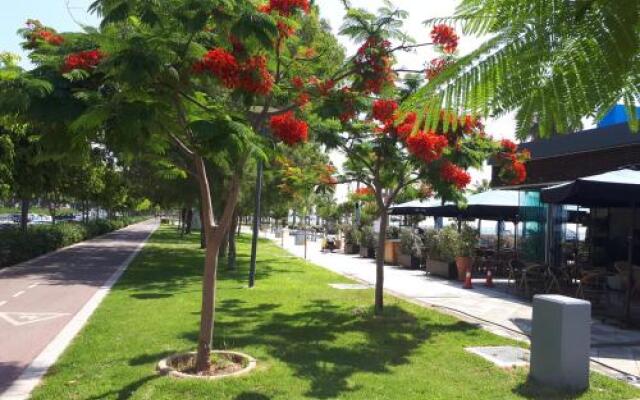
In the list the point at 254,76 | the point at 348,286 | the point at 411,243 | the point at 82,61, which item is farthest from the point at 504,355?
the point at 411,243

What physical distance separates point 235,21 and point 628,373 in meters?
6.52

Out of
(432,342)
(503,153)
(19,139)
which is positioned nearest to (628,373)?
(432,342)

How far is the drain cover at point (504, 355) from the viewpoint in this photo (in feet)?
27.4

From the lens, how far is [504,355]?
884cm

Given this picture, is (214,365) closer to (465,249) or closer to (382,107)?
(382,107)

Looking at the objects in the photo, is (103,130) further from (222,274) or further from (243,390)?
(222,274)

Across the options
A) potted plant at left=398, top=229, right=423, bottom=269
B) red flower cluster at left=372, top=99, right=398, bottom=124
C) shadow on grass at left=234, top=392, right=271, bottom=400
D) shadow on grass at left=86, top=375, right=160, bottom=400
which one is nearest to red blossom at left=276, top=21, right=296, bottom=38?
red flower cluster at left=372, top=99, right=398, bottom=124

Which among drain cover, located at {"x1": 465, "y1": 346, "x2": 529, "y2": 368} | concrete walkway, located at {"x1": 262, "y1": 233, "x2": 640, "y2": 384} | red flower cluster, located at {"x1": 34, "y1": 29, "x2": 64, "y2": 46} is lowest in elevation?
drain cover, located at {"x1": 465, "y1": 346, "x2": 529, "y2": 368}

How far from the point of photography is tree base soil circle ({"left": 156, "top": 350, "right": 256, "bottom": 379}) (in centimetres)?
721

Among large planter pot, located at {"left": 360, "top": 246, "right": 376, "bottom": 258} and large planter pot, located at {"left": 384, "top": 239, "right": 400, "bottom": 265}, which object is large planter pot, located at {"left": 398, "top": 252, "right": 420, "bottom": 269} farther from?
large planter pot, located at {"left": 360, "top": 246, "right": 376, "bottom": 258}

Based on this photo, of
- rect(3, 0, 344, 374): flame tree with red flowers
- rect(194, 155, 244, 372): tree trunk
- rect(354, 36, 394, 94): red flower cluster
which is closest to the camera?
rect(3, 0, 344, 374): flame tree with red flowers

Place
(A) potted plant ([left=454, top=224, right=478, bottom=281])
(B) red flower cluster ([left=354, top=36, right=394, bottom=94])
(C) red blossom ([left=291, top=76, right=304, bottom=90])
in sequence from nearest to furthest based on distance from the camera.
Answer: (C) red blossom ([left=291, top=76, right=304, bottom=90])
(B) red flower cluster ([left=354, top=36, right=394, bottom=94])
(A) potted plant ([left=454, top=224, right=478, bottom=281])

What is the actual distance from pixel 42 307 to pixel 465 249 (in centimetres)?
1244

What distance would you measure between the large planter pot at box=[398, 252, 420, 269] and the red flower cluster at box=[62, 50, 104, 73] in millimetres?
18036
